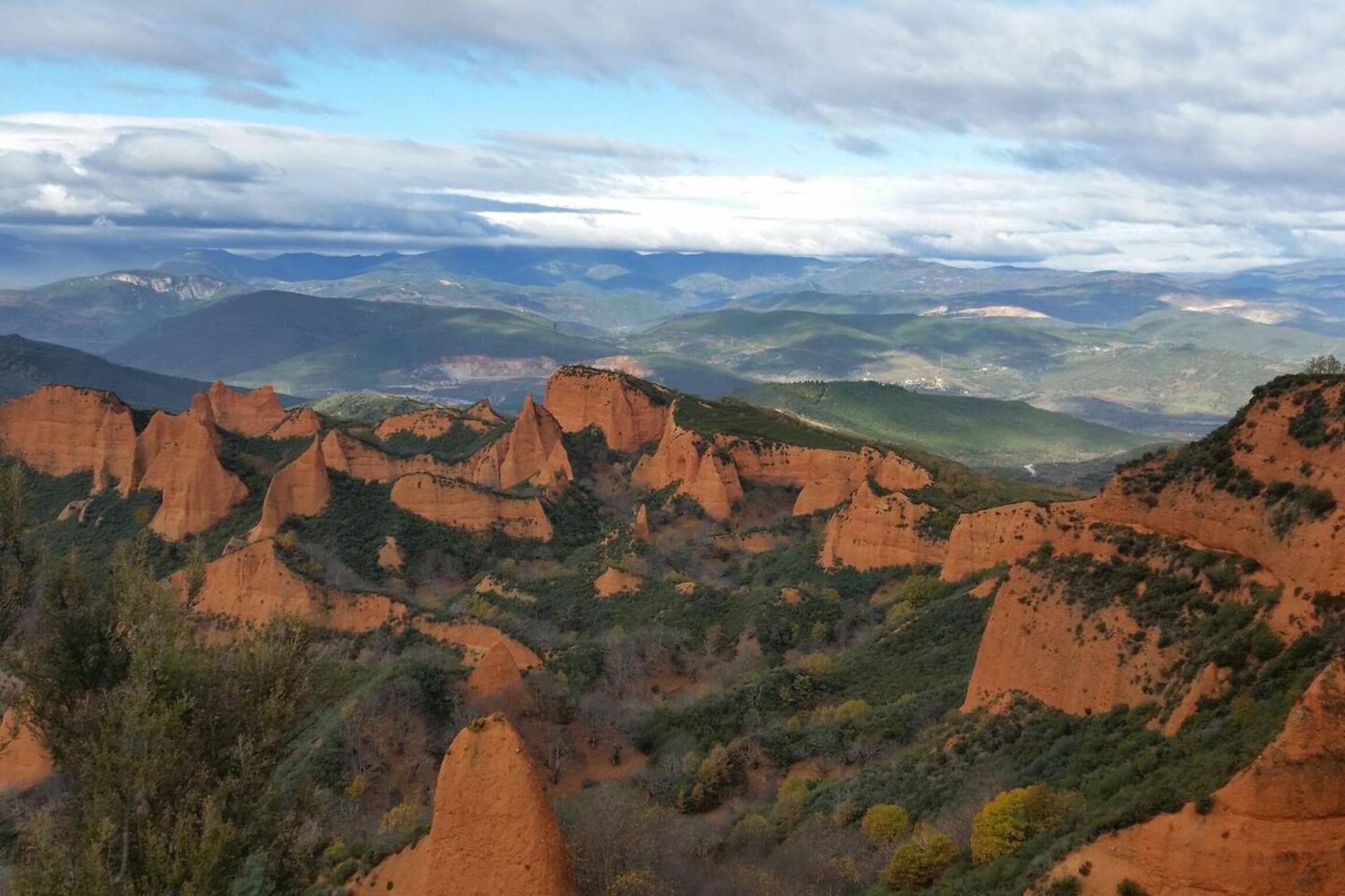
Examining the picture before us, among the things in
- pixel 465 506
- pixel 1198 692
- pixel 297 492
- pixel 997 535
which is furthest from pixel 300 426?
pixel 1198 692

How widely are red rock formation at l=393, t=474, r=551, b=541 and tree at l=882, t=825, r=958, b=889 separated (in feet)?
181

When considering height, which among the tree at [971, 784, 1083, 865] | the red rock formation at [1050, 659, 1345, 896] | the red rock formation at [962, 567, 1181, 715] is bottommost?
the tree at [971, 784, 1083, 865]

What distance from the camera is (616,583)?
67.1m

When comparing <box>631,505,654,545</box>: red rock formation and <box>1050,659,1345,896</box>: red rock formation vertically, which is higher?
<box>1050,659,1345,896</box>: red rock formation

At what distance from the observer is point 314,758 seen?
38438 millimetres

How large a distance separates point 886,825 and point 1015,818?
5732 millimetres

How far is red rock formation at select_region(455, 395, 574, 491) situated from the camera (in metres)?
87.9

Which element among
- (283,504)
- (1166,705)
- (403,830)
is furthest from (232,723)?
(283,504)

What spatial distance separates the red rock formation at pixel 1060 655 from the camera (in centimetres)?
2836

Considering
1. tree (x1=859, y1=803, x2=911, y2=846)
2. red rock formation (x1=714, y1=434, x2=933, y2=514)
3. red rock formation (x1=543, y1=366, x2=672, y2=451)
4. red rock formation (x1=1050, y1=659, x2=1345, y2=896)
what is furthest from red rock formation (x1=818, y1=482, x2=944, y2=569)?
red rock formation (x1=1050, y1=659, x2=1345, y2=896)

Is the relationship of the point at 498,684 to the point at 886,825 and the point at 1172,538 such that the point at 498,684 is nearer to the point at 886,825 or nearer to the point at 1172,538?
the point at 886,825

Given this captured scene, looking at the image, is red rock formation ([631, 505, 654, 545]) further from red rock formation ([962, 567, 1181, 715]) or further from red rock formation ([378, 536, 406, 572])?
red rock formation ([962, 567, 1181, 715])

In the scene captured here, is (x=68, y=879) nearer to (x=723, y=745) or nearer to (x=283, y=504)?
(x=723, y=745)

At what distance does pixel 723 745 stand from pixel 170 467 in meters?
53.7
